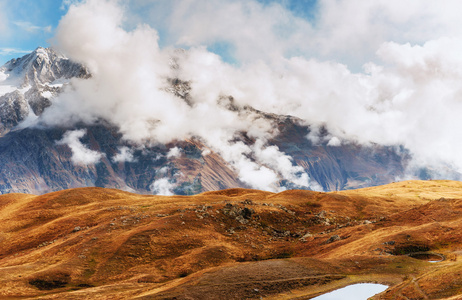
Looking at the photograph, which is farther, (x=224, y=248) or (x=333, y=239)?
(x=333, y=239)

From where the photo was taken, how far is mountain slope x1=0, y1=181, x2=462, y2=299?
180 feet

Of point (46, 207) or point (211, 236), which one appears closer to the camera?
point (211, 236)

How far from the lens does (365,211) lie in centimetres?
11931

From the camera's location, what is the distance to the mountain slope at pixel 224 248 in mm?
55000

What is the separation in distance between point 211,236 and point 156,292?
3382 cm

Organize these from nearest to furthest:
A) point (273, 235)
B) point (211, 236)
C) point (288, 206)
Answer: point (211, 236) < point (273, 235) < point (288, 206)

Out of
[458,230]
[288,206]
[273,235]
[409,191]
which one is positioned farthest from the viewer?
[409,191]

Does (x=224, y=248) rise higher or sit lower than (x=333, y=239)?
higher

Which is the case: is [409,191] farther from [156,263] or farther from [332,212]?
[156,263]

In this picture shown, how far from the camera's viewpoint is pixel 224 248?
78688mm

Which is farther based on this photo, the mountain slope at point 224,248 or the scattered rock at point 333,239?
the scattered rock at point 333,239

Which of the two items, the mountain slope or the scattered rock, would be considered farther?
the scattered rock

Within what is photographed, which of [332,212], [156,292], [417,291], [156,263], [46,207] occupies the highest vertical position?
[46,207]

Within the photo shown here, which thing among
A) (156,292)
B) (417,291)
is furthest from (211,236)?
(417,291)
